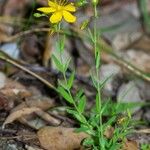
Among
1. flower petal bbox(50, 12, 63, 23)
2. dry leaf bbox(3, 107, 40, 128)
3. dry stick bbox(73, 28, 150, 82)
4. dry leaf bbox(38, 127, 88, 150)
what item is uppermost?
flower petal bbox(50, 12, 63, 23)

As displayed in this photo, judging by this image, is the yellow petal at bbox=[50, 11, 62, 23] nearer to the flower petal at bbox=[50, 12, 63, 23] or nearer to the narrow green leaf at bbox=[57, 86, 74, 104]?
the flower petal at bbox=[50, 12, 63, 23]

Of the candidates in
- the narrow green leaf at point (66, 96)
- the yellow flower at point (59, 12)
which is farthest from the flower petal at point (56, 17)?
the narrow green leaf at point (66, 96)

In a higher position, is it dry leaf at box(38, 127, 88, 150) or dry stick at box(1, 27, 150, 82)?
dry stick at box(1, 27, 150, 82)

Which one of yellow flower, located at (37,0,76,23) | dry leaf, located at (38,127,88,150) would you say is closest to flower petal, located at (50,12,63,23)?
yellow flower, located at (37,0,76,23)

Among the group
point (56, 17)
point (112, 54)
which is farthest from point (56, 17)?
point (112, 54)

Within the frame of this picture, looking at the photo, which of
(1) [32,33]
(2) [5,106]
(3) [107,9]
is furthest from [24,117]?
(3) [107,9]

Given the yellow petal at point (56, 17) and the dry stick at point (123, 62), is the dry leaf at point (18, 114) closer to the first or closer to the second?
the yellow petal at point (56, 17)

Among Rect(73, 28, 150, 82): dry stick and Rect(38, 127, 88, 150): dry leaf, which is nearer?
Rect(38, 127, 88, 150): dry leaf

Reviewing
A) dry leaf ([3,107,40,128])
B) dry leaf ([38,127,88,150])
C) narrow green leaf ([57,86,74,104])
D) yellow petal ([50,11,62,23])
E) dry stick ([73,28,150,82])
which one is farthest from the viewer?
dry stick ([73,28,150,82])

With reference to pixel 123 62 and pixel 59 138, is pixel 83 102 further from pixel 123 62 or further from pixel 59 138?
pixel 123 62

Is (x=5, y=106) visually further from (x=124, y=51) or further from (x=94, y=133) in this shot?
(x=124, y=51)
